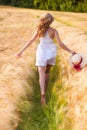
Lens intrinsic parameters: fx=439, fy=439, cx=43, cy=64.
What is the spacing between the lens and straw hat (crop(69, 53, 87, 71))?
9.55 meters

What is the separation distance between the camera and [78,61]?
9.57 metres

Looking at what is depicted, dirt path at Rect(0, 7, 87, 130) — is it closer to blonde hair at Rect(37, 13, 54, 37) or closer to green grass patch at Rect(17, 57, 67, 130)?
green grass patch at Rect(17, 57, 67, 130)

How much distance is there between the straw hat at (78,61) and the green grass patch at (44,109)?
572 millimetres

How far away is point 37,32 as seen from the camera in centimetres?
950

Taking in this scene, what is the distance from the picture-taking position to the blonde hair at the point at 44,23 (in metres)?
9.26

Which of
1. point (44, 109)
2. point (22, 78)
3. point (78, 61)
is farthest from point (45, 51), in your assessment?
point (44, 109)

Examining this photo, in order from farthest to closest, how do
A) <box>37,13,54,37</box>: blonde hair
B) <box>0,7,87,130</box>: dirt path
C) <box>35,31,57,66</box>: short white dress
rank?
<box>35,31,57,66</box>: short white dress
<box>37,13,54,37</box>: blonde hair
<box>0,7,87,130</box>: dirt path

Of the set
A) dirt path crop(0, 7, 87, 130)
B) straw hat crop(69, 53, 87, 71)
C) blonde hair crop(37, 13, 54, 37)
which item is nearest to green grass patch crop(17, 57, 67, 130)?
dirt path crop(0, 7, 87, 130)

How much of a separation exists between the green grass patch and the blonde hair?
1376 mm

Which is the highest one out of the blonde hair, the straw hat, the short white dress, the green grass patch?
the blonde hair

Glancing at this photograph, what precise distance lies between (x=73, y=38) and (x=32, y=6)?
2013 cm

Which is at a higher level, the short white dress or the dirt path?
the short white dress

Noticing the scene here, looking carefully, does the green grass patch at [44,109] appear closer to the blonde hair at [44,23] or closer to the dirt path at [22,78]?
the dirt path at [22,78]

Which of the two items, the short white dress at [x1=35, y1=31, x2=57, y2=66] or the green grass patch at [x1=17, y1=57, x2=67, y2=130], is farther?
the short white dress at [x1=35, y1=31, x2=57, y2=66]
